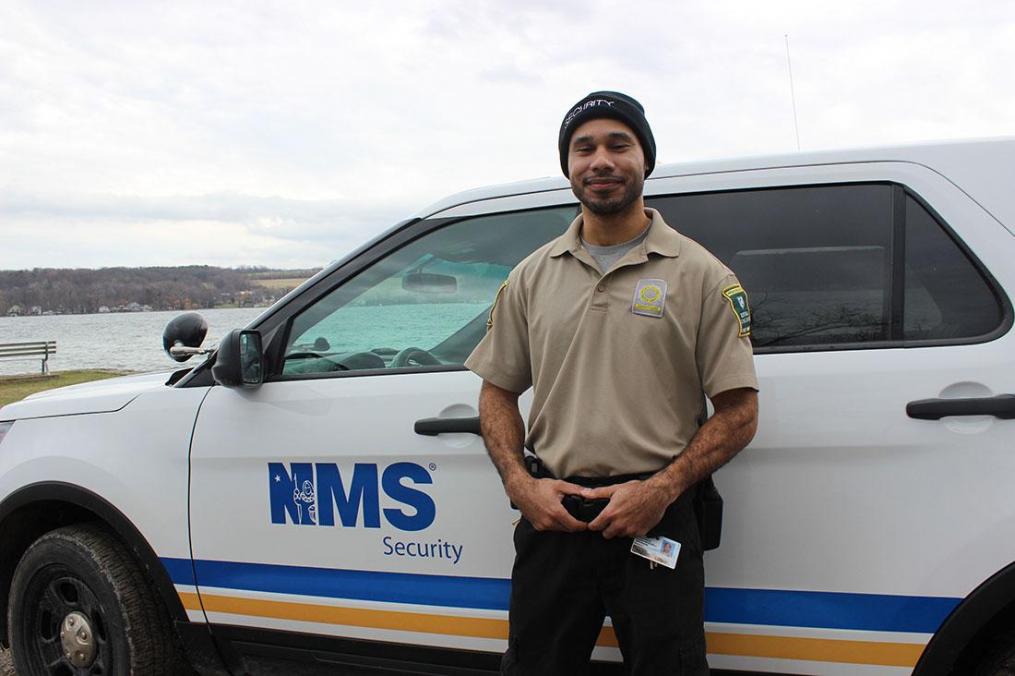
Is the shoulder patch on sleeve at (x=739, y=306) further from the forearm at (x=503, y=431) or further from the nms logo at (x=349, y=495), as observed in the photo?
the nms logo at (x=349, y=495)

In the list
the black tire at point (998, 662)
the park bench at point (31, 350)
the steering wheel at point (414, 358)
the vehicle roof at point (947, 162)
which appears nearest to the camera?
the black tire at point (998, 662)

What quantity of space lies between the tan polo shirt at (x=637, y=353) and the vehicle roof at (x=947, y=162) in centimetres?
47

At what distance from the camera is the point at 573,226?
2092 mm

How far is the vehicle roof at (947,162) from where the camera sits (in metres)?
2.02

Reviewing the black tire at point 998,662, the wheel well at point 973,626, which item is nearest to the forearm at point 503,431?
the wheel well at point 973,626

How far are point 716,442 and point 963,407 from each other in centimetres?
58

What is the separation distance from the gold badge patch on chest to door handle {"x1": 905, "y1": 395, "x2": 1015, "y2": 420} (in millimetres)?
645

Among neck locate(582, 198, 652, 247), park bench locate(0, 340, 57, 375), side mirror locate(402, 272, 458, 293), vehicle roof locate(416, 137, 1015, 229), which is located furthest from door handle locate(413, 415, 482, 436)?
park bench locate(0, 340, 57, 375)

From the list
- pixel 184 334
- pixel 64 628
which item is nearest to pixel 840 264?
pixel 184 334

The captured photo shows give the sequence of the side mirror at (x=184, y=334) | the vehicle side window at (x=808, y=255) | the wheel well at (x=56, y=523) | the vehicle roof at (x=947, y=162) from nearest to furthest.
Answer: the vehicle roof at (x=947, y=162) < the vehicle side window at (x=808, y=255) < the wheel well at (x=56, y=523) < the side mirror at (x=184, y=334)

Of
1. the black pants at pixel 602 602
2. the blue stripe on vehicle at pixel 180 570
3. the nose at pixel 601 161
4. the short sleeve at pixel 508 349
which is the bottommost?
Result: the blue stripe on vehicle at pixel 180 570

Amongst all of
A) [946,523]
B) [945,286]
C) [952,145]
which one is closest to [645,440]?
[946,523]

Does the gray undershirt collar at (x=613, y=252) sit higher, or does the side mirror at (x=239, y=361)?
the gray undershirt collar at (x=613, y=252)

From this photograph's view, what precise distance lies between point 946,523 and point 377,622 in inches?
61.8
